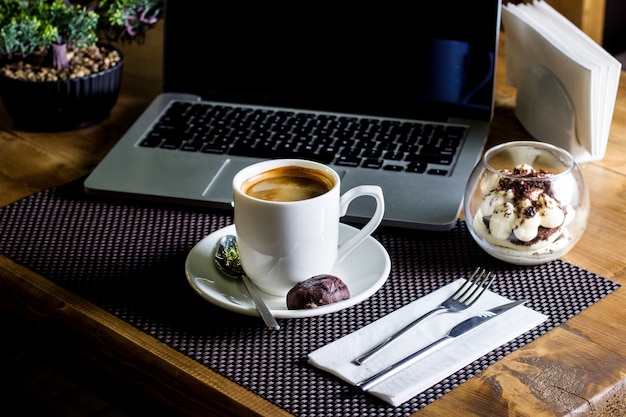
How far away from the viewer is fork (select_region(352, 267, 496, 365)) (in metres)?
0.70

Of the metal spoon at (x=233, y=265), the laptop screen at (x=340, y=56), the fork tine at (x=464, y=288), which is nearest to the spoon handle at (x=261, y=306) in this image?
the metal spoon at (x=233, y=265)

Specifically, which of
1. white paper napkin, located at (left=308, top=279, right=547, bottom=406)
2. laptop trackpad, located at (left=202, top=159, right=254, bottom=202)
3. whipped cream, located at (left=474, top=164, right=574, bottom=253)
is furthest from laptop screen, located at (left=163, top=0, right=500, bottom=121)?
white paper napkin, located at (left=308, top=279, right=547, bottom=406)

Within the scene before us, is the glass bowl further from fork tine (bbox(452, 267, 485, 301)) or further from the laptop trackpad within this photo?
the laptop trackpad

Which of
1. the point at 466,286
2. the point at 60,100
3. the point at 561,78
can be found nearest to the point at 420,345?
the point at 466,286

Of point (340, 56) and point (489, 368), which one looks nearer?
point (489, 368)

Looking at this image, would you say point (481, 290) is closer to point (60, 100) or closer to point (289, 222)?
point (289, 222)

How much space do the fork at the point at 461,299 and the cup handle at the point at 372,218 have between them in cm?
10

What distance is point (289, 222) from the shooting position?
0.73 metres

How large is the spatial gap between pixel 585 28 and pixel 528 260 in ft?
3.30

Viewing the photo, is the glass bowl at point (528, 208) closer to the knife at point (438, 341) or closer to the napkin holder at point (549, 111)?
the knife at point (438, 341)

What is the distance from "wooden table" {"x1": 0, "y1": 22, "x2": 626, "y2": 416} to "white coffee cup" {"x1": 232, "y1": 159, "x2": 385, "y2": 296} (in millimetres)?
117

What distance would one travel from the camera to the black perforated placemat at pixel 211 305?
0.67 meters

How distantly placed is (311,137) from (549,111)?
298 mm

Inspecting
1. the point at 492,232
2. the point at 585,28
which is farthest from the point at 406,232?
the point at 585,28
